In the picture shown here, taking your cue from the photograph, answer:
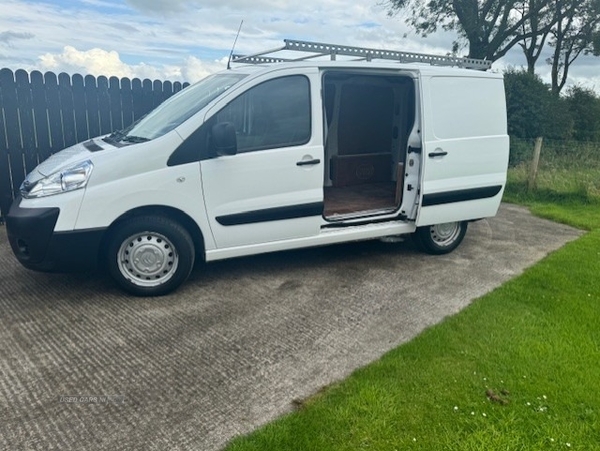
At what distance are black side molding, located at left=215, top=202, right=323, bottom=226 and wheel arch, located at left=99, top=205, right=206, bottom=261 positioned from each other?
236mm

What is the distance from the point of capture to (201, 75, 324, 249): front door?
4.26 meters

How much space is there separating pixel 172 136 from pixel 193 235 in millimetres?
894

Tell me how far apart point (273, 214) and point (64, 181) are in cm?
178

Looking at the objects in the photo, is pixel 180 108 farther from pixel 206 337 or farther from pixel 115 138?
pixel 206 337

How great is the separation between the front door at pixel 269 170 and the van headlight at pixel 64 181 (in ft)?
3.10

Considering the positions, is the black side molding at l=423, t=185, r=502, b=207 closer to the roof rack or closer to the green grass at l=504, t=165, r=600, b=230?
the roof rack

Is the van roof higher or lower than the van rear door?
higher

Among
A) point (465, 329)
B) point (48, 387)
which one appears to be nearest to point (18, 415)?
point (48, 387)

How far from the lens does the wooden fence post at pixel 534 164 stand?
899 centimetres

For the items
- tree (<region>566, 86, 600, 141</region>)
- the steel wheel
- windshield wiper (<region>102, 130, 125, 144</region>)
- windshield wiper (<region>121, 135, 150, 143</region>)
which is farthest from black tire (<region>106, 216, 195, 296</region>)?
tree (<region>566, 86, 600, 141</region>)

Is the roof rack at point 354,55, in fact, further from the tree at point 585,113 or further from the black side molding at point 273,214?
the tree at point 585,113

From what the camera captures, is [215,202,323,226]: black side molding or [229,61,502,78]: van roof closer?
[215,202,323,226]: black side molding

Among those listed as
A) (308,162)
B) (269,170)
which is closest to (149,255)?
(269,170)

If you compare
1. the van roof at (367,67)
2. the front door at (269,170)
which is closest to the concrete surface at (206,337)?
the front door at (269,170)
